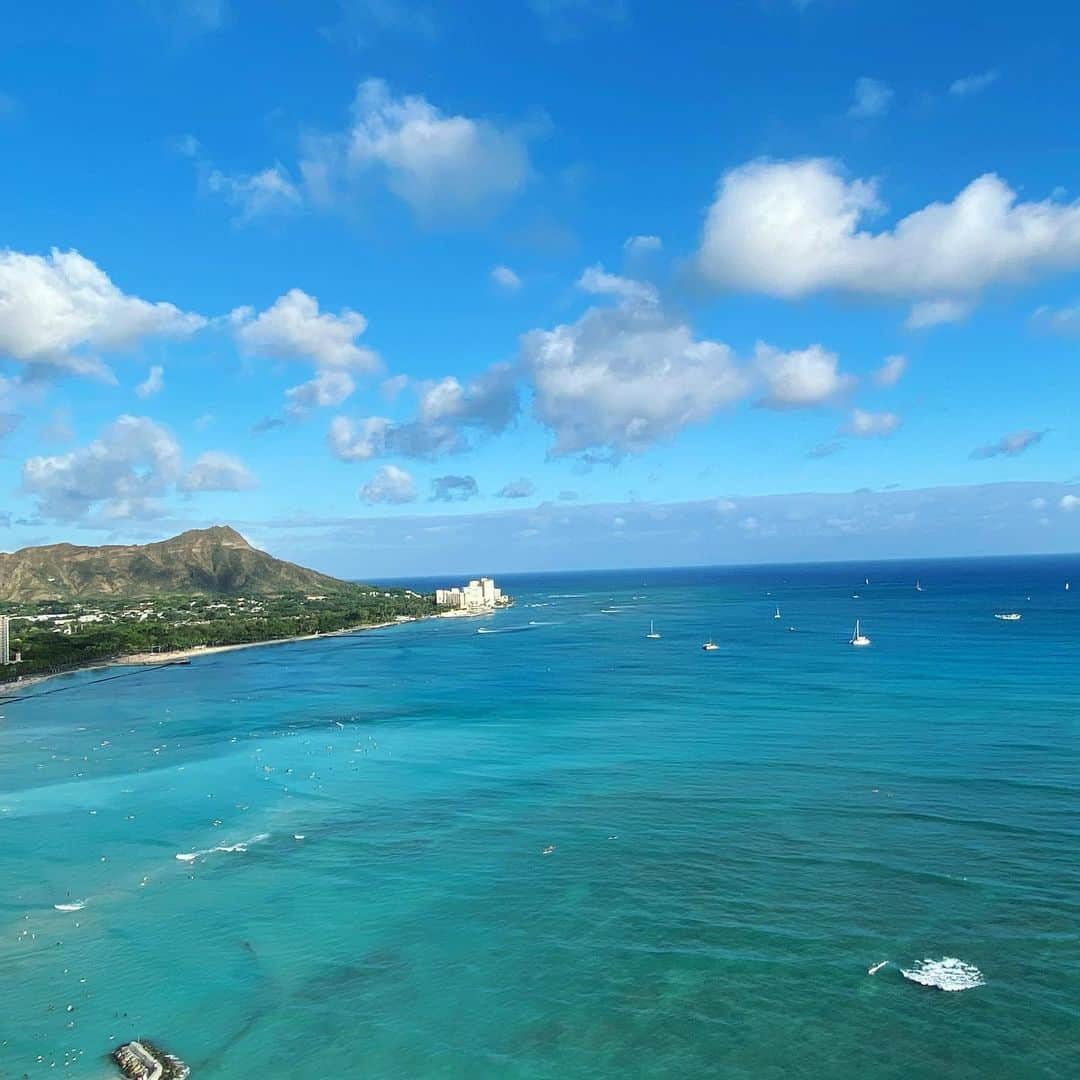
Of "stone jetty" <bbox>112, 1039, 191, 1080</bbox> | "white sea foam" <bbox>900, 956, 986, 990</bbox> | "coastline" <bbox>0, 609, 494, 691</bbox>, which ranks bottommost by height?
"stone jetty" <bbox>112, 1039, 191, 1080</bbox>

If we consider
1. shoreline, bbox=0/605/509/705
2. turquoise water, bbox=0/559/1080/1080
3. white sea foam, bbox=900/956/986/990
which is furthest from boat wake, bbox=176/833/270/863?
shoreline, bbox=0/605/509/705

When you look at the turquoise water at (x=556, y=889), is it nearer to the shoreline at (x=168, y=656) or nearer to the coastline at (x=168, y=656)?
the coastline at (x=168, y=656)

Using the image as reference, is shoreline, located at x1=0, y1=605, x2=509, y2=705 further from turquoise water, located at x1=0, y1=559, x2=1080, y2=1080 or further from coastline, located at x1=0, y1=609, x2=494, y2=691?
turquoise water, located at x1=0, y1=559, x2=1080, y2=1080

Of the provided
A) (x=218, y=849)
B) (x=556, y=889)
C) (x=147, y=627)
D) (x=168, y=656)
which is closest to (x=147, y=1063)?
(x=556, y=889)

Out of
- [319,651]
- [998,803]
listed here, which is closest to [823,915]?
Result: [998,803]

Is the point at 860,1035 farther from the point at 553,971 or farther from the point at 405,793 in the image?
the point at 405,793

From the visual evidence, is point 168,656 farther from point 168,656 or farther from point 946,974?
Answer: point 946,974

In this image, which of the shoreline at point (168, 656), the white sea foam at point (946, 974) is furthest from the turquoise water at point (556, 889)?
the shoreline at point (168, 656)
